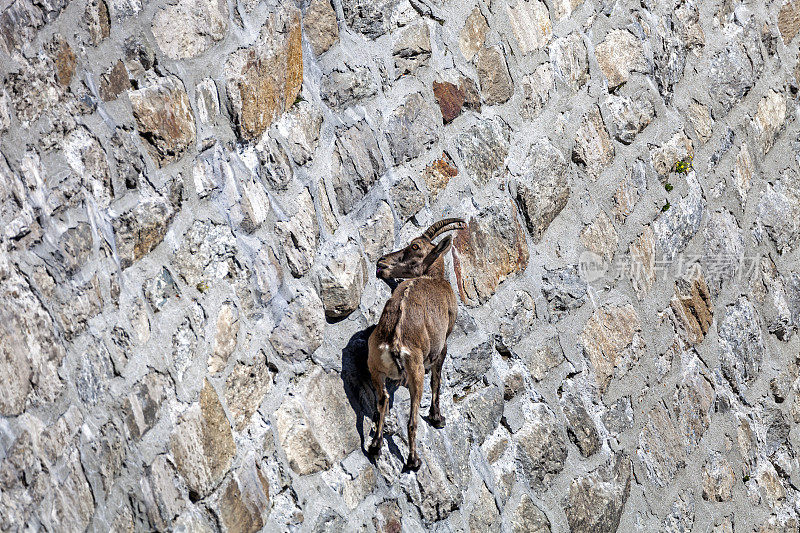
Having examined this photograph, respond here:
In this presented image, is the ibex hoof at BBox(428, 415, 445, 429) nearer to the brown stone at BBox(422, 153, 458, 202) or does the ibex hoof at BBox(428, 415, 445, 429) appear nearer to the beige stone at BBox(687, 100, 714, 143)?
the brown stone at BBox(422, 153, 458, 202)

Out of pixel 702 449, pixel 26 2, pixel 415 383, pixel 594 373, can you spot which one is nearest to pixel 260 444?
pixel 415 383

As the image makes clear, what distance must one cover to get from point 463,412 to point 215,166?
3.94ft

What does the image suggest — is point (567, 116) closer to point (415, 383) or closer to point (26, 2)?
point (415, 383)

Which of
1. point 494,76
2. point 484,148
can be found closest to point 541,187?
point 484,148

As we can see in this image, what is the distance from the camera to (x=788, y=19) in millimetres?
4141

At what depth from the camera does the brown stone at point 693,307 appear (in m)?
3.69

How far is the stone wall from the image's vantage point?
6.79 feet

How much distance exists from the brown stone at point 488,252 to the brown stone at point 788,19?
6.73 ft

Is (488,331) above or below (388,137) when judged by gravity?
below

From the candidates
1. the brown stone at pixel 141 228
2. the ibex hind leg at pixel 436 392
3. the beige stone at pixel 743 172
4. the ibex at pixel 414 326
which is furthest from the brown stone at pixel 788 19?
the brown stone at pixel 141 228

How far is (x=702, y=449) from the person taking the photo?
12.3 feet

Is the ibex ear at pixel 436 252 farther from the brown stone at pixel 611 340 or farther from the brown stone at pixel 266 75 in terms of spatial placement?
the brown stone at pixel 611 340

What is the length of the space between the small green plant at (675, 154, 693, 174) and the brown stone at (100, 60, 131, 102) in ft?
8.03

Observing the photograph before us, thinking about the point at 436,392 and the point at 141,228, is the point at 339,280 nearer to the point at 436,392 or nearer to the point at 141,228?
the point at 436,392
